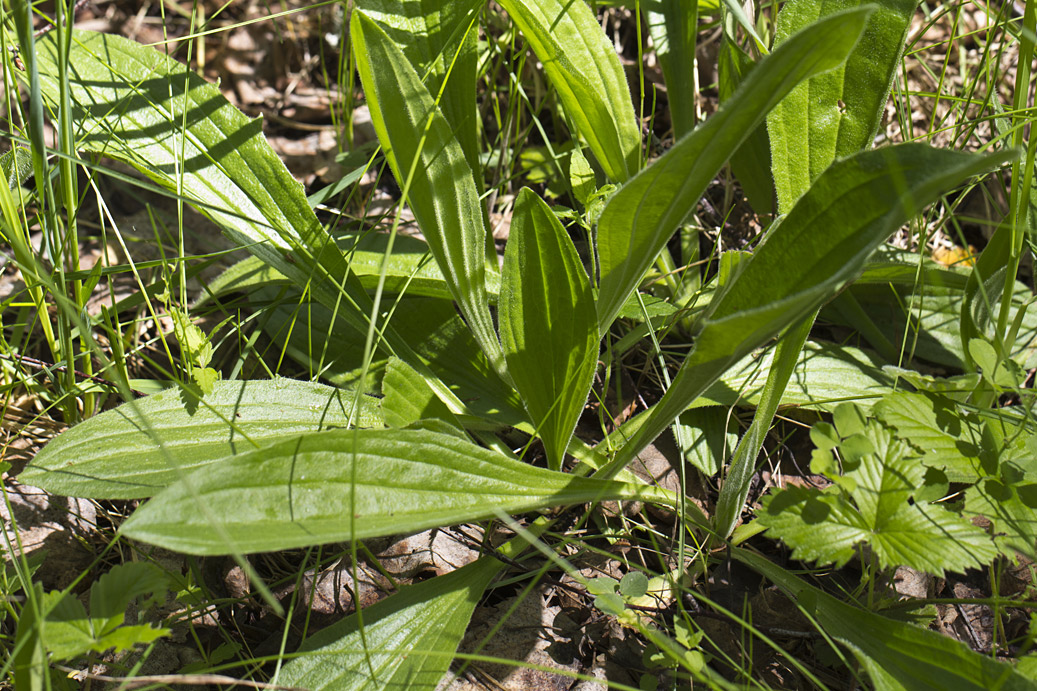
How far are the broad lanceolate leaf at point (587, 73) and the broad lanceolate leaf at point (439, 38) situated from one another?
127mm

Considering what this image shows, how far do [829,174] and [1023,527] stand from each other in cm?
65

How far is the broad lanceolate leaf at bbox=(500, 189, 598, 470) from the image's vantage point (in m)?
1.31

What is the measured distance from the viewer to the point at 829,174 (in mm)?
934

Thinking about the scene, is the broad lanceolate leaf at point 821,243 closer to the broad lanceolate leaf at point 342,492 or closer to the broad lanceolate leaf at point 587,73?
the broad lanceolate leaf at point 342,492

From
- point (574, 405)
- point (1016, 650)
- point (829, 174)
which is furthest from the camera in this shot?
point (574, 405)

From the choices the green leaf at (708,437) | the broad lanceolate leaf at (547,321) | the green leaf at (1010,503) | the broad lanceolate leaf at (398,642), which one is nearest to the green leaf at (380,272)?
the broad lanceolate leaf at (547,321)

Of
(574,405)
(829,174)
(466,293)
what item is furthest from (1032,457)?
(466,293)

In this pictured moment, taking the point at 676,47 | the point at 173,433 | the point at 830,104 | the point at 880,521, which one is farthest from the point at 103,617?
the point at 676,47

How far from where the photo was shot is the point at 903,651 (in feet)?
3.61

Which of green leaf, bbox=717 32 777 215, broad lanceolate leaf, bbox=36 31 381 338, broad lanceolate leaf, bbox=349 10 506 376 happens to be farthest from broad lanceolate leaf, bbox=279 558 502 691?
green leaf, bbox=717 32 777 215

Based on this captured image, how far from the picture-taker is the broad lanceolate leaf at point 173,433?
1129 mm

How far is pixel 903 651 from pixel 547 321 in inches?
30.8

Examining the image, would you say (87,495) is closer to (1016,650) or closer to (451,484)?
(451,484)

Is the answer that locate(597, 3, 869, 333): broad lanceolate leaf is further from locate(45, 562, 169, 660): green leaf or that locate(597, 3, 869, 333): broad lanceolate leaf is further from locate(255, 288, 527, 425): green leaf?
locate(45, 562, 169, 660): green leaf
